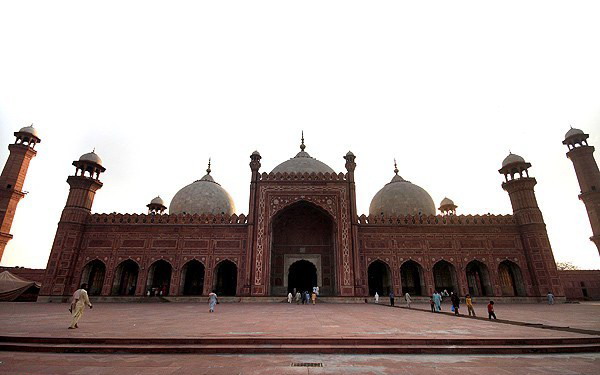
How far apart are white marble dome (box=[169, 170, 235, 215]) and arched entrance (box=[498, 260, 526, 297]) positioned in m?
19.6

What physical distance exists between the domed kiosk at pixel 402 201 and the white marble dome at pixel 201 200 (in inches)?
499

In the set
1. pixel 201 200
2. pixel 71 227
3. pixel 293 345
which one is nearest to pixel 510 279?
pixel 293 345

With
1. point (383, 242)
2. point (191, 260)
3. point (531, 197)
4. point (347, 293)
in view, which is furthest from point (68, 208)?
point (531, 197)

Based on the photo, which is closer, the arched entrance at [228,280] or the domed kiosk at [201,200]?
the arched entrance at [228,280]

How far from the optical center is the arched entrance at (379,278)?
19.2m

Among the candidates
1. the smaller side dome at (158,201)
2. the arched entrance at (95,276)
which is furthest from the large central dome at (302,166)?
the arched entrance at (95,276)

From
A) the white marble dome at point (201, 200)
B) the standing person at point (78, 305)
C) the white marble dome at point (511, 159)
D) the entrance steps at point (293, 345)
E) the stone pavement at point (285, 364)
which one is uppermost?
the white marble dome at point (511, 159)

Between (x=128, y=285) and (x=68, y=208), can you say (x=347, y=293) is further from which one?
(x=68, y=208)

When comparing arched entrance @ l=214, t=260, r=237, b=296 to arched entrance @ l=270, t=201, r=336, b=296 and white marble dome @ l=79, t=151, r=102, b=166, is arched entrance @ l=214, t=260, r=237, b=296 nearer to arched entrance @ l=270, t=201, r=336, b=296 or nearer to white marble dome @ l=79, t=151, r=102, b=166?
arched entrance @ l=270, t=201, r=336, b=296

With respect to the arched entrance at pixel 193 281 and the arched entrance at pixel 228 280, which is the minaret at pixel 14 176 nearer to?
the arched entrance at pixel 193 281

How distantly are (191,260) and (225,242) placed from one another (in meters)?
2.27

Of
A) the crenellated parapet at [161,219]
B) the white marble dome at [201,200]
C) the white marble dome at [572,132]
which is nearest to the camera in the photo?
the crenellated parapet at [161,219]

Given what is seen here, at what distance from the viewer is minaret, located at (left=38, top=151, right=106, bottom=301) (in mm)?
17094

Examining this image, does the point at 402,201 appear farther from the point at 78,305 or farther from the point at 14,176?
the point at 14,176
